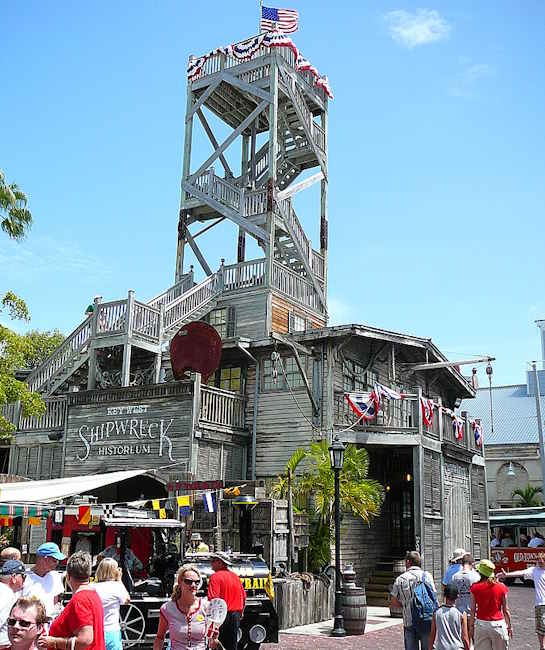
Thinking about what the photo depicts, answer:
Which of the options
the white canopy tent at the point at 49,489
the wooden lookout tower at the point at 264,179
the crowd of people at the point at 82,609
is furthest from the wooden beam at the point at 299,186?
the crowd of people at the point at 82,609

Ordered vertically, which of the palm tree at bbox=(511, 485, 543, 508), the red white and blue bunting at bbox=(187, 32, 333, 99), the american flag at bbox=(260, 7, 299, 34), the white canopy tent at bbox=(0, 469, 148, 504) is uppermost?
the american flag at bbox=(260, 7, 299, 34)

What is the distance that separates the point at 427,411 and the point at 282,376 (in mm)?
4438

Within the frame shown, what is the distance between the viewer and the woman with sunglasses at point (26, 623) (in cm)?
486

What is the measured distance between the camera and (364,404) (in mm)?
21375

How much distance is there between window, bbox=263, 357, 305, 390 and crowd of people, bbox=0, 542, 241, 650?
15.6 m

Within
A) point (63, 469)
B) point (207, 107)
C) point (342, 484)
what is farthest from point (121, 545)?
point (207, 107)

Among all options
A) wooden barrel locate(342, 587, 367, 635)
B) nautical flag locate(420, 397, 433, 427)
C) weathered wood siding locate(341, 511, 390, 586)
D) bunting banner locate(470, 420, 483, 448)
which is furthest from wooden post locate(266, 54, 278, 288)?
wooden barrel locate(342, 587, 367, 635)

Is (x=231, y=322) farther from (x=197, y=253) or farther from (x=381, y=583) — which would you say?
(x=381, y=583)

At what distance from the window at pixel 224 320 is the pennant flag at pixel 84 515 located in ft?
43.6

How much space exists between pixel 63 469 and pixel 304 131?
603 inches

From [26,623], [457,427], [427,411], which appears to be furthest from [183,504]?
[457,427]

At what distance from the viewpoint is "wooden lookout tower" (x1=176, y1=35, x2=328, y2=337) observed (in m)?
26.1

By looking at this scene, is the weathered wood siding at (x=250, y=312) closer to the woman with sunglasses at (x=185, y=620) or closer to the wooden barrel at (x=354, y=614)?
the wooden barrel at (x=354, y=614)

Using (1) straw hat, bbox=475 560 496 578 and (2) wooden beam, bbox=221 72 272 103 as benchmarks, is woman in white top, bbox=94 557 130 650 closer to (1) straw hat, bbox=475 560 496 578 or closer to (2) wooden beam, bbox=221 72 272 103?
(1) straw hat, bbox=475 560 496 578
